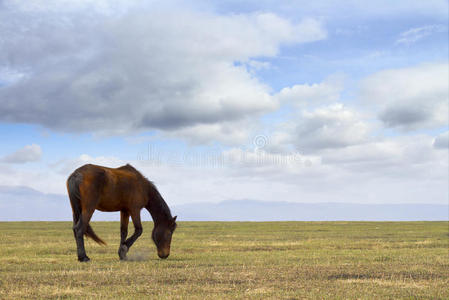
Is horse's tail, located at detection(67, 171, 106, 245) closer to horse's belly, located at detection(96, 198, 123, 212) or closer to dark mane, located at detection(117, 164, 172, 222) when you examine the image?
horse's belly, located at detection(96, 198, 123, 212)

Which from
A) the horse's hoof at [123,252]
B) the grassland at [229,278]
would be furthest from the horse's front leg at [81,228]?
the horse's hoof at [123,252]

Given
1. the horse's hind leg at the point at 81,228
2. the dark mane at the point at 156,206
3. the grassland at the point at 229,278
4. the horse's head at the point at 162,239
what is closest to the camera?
the grassland at the point at 229,278

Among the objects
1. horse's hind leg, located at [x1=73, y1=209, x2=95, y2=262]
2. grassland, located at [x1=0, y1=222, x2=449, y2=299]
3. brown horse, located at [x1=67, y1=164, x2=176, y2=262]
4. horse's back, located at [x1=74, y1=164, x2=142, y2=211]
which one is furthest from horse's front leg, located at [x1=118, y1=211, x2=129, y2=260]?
horse's hind leg, located at [x1=73, y1=209, x2=95, y2=262]

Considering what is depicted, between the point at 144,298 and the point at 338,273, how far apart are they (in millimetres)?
6491

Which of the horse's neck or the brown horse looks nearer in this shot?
the brown horse

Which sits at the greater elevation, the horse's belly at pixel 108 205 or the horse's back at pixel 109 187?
the horse's back at pixel 109 187

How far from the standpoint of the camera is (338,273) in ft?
47.5

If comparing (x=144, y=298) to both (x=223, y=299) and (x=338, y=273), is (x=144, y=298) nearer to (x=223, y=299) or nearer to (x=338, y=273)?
(x=223, y=299)

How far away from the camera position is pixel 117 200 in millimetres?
17750

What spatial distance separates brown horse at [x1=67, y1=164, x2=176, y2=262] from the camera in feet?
56.0

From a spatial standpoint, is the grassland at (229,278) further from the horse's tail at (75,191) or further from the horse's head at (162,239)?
the horse's tail at (75,191)

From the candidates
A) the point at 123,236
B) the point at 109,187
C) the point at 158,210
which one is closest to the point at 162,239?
the point at 158,210

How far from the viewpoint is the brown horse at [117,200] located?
1708cm

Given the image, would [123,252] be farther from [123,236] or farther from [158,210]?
[158,210]
